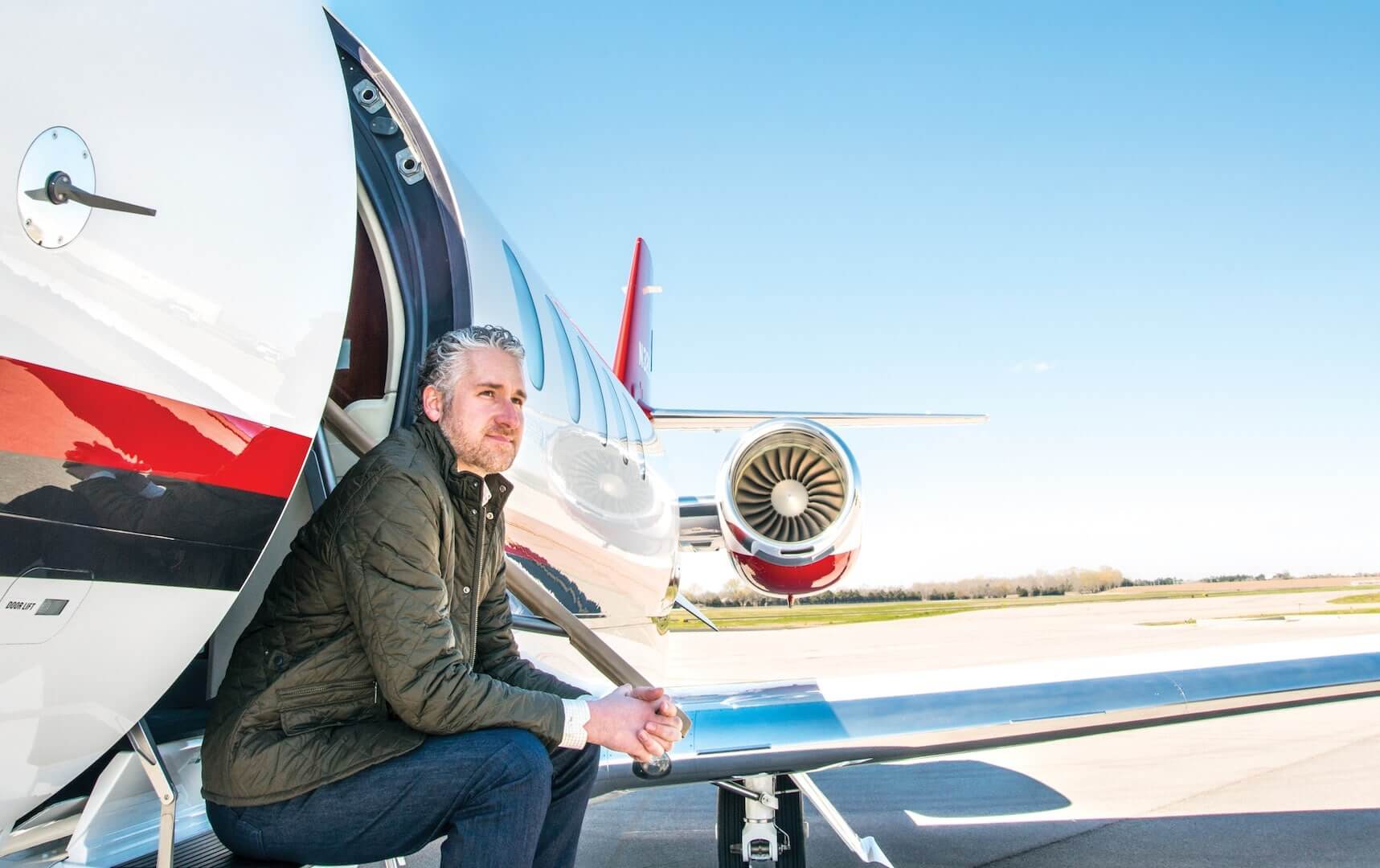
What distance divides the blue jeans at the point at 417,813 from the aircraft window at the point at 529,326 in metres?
2.01

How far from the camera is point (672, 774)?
3711 mm

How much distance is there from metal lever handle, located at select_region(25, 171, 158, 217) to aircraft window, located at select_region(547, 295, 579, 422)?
2.72 metres

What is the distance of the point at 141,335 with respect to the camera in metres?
1.65

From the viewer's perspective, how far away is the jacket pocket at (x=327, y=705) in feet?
6.49

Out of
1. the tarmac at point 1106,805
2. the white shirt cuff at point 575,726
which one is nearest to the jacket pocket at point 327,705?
the white shirt cuff at point 575,726

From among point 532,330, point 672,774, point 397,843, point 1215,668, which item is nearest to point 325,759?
point 397,843

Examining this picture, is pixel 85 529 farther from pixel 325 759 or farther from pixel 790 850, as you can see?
pixel 790 850

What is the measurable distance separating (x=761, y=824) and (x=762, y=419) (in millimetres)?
4855

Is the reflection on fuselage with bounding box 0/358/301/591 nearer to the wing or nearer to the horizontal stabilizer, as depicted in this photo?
the wing

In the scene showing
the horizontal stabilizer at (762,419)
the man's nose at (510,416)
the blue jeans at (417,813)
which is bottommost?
the blue jeans at (417,813)

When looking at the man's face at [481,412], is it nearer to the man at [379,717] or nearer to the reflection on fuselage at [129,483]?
the man at [379,717]

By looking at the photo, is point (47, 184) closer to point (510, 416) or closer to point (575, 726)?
point (510, 416)

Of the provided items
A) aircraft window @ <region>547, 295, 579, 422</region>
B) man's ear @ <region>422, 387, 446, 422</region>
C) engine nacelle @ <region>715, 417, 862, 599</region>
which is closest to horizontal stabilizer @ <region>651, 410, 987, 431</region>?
engine nacelle @ <region>715, 417, 862, 599</region>

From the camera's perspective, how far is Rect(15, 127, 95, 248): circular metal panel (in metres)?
1.45
